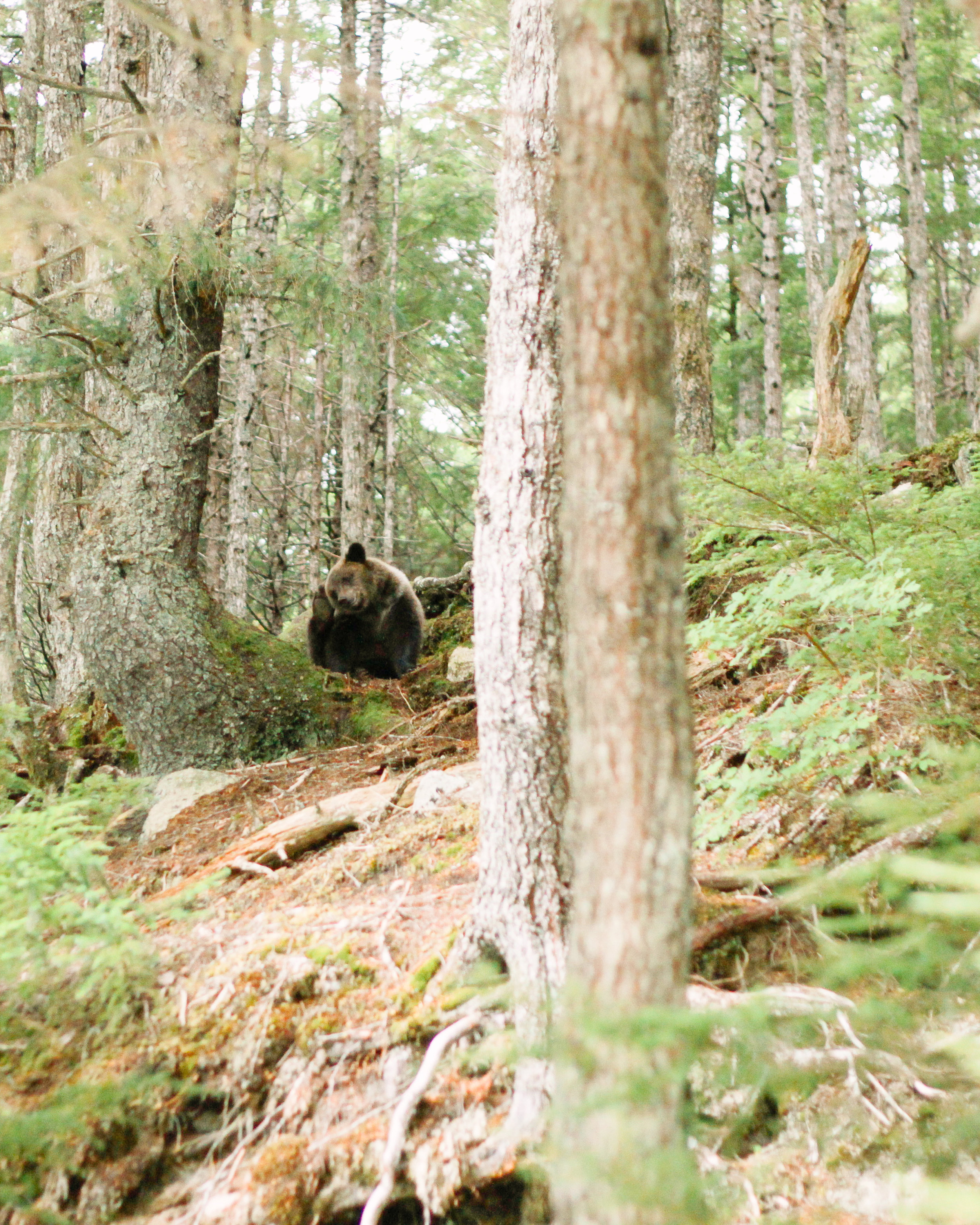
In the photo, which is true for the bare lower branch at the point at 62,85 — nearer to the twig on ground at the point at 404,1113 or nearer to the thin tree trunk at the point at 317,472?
the twig on ground at the point at 404,1113

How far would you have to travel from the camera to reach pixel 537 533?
3061mm

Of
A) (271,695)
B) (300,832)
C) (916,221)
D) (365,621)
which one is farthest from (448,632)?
(916,221)

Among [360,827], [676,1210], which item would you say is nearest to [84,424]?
[360,827]

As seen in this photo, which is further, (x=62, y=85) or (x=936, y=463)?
(x=936, y=463)

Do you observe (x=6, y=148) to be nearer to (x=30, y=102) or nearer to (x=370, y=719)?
(x=30, y=102)

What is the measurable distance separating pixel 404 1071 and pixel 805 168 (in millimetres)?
17462

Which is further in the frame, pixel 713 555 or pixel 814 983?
pixel 713 555

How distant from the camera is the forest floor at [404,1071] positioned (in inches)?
105

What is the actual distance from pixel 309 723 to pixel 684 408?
13.0 feet

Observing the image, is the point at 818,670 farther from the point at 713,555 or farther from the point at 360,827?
Answer: the point at 360,827

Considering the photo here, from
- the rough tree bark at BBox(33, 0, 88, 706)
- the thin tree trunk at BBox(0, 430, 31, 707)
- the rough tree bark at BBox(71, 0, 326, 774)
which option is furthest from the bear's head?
the thin tree trunk at BBox(0, 430, 31, 707)

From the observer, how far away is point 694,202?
8133 millimetres

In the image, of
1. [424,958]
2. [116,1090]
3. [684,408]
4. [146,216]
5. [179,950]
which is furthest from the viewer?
[684,408]

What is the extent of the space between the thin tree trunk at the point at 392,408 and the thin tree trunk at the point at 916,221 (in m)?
9.24
